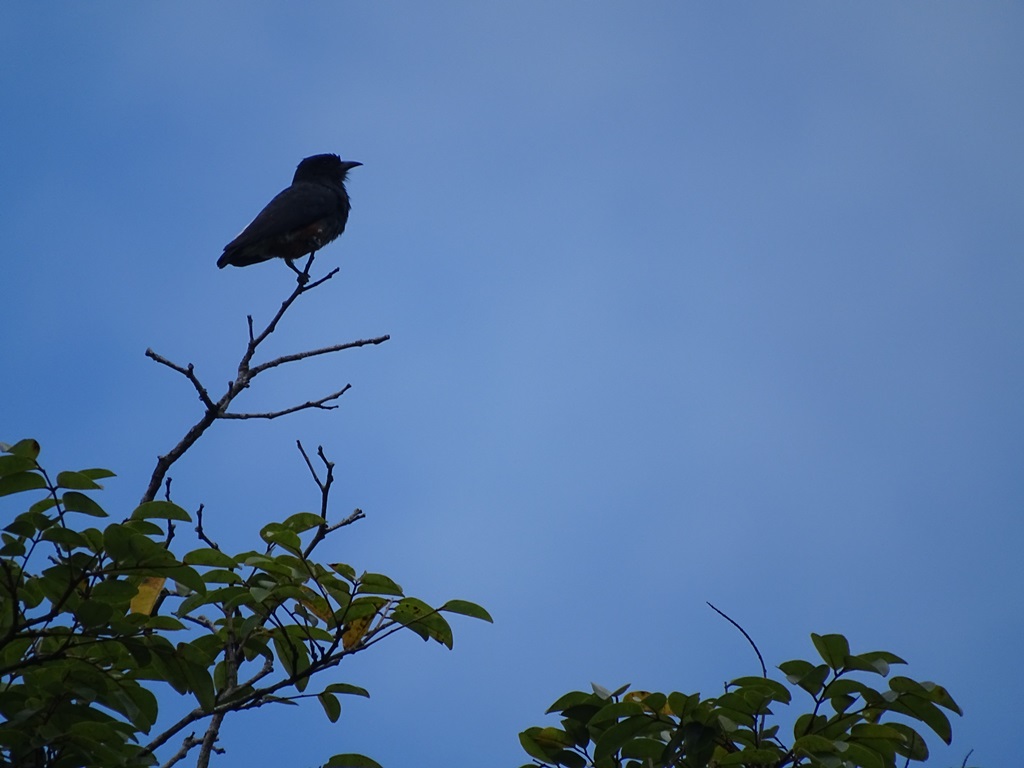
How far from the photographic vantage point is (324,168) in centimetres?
945

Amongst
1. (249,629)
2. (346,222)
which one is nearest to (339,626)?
(249,629)

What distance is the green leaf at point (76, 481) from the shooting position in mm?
1831

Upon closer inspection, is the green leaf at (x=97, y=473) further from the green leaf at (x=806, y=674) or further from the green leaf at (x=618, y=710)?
the green leaf at (x=806, y=674)

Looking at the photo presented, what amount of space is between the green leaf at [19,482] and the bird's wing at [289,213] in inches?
229

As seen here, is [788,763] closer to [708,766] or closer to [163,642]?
[708,766]

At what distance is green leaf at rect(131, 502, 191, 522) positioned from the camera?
1903 millimetres

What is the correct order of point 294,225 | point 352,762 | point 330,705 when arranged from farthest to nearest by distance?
point 294,225 < point 330,705 < point 352,762

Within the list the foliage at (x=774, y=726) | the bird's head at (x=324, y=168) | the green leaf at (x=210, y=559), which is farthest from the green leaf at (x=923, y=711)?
the bird's head at (x=324, y=168)

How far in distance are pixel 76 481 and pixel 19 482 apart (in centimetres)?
12

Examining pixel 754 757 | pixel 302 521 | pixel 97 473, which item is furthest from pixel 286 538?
pixel 754 757

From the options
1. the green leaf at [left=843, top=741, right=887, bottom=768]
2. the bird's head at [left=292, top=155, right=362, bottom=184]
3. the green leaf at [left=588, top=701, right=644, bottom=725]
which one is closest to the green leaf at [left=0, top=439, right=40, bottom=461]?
the green leaf at [left=588, top=701, right=644, bottom=725]

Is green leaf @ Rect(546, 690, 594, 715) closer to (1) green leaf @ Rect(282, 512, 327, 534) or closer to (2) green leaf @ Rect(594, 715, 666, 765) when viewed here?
(2) green leaf @ Rect(594, 715, 666, 765)

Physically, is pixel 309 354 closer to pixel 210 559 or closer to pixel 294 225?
pixel 210 559

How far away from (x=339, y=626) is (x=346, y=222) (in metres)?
6.98
